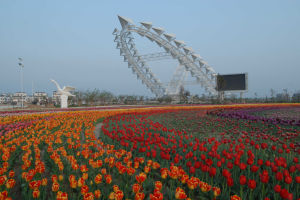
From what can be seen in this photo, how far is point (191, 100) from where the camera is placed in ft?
185

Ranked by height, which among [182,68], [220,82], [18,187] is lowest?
[18,187]

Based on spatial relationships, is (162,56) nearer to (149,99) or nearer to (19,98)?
(149,99)

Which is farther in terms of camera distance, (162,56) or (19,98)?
(19,98)

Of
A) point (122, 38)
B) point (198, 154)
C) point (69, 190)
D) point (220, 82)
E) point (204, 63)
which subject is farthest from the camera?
point (204, 63)

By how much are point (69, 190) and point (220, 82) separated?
46.7m

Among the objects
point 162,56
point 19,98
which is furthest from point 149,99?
point 19,98

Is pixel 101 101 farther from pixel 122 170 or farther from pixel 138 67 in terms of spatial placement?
pixel 122 170

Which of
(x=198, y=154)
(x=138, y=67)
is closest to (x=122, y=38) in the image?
(x=138, y=67)

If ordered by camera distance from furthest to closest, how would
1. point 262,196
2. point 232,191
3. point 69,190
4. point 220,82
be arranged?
point 220,82 < point 69,190 < point 232,191 < point 262,196

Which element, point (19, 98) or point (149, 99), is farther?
point (19, 98)

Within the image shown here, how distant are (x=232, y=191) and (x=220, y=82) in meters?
46.1

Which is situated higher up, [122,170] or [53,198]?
[122,170]

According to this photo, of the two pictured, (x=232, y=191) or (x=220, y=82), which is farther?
(x=220, y=82)

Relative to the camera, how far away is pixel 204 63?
55500 mm
